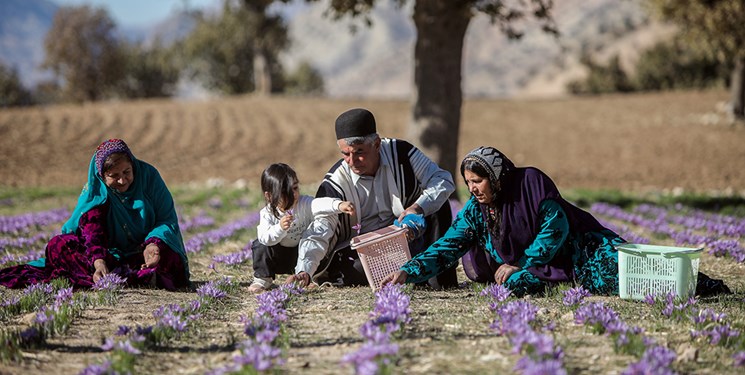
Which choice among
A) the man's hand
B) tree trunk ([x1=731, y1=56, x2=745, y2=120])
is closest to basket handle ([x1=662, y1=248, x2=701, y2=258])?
the man's hand

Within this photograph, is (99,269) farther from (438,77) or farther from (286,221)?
(438,77)

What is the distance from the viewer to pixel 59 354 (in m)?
4.46

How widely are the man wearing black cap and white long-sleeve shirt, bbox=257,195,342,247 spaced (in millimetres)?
134

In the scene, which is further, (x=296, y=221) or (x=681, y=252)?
(x=296, y=221)

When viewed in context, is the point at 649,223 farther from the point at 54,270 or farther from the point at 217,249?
the point at 54,270

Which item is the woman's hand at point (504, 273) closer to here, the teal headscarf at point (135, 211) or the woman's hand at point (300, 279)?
the woman's hand at point (300, 279)

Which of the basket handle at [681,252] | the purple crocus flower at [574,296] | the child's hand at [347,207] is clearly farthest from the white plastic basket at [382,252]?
the basket handle at [681,252]

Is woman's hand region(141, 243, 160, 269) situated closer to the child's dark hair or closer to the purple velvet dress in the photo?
the purple velvet dress

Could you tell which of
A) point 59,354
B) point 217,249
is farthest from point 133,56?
point 59,354

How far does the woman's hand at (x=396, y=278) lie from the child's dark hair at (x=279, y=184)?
1047 mm

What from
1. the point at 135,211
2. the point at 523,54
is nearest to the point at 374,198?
the point at 135,211

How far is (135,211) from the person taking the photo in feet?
22.9

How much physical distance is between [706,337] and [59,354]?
12.6ft

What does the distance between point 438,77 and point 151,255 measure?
7375 mm
